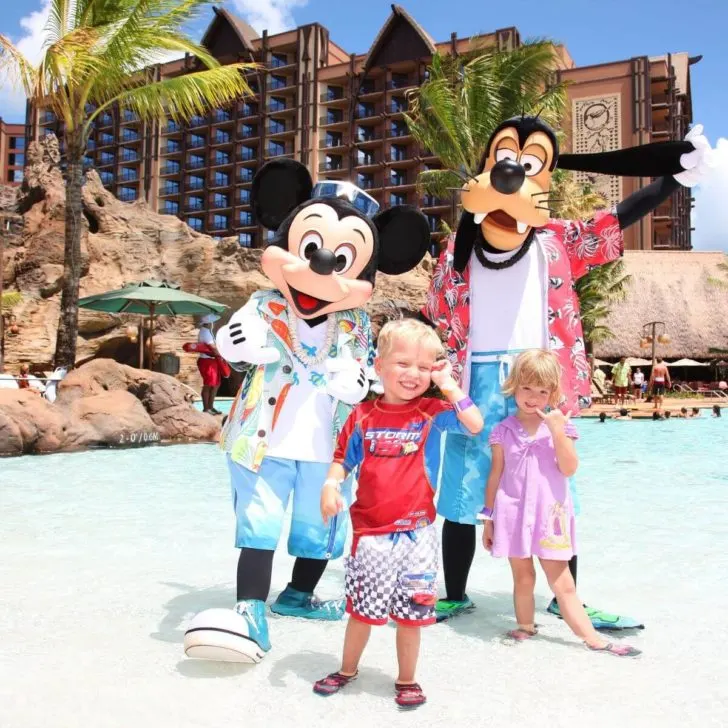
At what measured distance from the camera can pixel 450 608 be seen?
282cm

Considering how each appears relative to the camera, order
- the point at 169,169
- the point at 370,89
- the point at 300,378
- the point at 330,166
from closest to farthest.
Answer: the point at 300,378, the point at 370,89, the point at 330,166, the point at 169,169

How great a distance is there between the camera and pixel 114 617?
2758 mm

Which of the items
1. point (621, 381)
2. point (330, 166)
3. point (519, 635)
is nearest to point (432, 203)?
point (330, 166)

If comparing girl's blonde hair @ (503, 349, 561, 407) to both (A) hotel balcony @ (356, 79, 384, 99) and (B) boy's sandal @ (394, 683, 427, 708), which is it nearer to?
(B) boy's sandal @ (394, 683, 427, 708)

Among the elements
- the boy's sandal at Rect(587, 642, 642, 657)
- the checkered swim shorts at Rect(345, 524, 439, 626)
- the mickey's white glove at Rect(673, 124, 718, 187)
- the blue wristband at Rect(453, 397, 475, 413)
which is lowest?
the boy's sandal at Rect(587, 642, 642, 657)

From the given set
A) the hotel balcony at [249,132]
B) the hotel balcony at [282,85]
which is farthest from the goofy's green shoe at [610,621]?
the hotel balcony at [249,132]

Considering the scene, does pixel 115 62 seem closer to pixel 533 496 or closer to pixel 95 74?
pixel 95 74

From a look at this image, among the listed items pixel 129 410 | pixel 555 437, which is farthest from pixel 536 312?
pixel 129 410

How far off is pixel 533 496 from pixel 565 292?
0.85 metres

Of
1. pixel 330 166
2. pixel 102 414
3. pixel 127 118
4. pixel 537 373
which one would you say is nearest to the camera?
pixel 537 373

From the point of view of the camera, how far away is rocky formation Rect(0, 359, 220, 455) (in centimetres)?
822

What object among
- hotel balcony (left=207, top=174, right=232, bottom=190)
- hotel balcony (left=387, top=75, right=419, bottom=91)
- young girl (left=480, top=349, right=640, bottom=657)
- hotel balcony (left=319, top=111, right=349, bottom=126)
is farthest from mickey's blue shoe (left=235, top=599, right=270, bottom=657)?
hotel balcony (left=207, top=174, right=232, bottom=190)

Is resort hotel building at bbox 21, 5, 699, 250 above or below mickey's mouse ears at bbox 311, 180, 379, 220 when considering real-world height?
above

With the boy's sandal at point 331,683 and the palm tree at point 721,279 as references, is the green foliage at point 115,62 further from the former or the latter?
the palm tree at point 721,279
